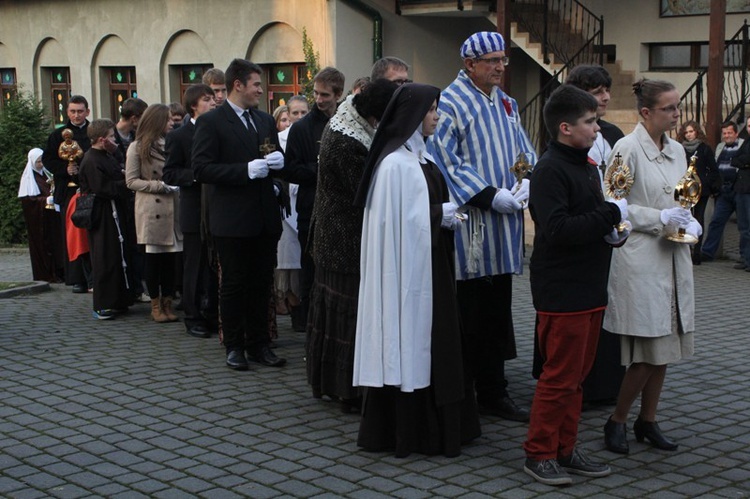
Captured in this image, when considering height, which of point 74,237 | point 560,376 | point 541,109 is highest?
point 541,109

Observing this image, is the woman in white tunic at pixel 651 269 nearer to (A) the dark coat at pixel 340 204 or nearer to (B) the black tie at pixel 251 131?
(A) the dark coat at pixel 340 204

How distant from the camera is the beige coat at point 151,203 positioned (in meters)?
9.09

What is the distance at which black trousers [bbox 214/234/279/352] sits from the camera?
23.7 feet

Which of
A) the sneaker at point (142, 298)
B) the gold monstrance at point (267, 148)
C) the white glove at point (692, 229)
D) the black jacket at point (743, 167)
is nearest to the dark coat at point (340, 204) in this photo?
the gold monstrance at point (267, 148)

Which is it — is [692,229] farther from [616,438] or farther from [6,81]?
[6,81]

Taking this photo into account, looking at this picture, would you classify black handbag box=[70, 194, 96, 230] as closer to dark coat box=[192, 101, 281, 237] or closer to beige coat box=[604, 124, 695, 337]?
dark coat box=[192, 101, 281, 237]

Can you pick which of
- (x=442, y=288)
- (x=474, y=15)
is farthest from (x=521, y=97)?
(x=442, y=288)

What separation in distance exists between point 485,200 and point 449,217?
1.93 ft

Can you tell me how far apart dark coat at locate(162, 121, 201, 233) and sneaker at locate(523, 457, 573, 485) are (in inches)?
164

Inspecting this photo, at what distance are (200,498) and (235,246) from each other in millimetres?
2617

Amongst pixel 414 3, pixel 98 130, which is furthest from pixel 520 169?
pixel 414 3

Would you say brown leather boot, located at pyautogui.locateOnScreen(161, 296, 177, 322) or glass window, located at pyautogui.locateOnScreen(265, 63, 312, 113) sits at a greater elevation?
glass window, located at pyautogui.locateOnScreen(265, 63, 312, 113)

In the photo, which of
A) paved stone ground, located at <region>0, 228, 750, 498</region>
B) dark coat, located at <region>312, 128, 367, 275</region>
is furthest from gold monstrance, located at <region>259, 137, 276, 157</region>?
paved stone ground, located at <region>0, 228, 750, 498</region>

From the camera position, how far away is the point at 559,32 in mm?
18750
